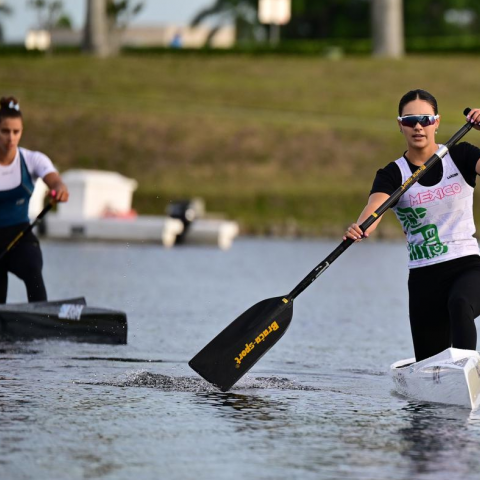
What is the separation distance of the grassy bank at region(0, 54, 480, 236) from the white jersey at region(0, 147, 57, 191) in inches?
939

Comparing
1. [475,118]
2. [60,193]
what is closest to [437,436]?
[475,118]

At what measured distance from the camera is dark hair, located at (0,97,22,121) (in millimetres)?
10523

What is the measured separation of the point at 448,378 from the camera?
7984 millimetres

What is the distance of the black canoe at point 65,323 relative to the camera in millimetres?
11164

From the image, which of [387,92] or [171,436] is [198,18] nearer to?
[387,92]

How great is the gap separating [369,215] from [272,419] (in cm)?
143

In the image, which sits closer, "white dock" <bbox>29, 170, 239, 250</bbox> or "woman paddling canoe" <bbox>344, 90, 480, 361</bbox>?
"woman paddling canoe" <bbox>344, 90, 480, 361</bbox>

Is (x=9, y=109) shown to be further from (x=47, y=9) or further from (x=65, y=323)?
(x=47, y=9)

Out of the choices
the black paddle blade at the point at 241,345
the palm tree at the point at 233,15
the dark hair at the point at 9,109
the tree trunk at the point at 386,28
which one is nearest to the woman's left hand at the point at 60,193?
the dark hair at the point at 9,109

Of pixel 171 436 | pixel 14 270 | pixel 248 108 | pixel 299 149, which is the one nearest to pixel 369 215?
pixel 171 436

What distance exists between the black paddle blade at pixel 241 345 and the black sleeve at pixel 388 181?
96 cm

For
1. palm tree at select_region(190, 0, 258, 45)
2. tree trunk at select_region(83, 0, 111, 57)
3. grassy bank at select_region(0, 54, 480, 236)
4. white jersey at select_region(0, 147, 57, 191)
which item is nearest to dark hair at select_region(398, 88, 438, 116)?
white jersey at select_region(0, 147, 57, 191)

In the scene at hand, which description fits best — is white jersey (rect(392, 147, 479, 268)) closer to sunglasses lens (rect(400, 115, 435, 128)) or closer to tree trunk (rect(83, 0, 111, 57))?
sunglasses lens (rect(400, 115, 435, 128))

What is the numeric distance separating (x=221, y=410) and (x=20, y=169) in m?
3.61
